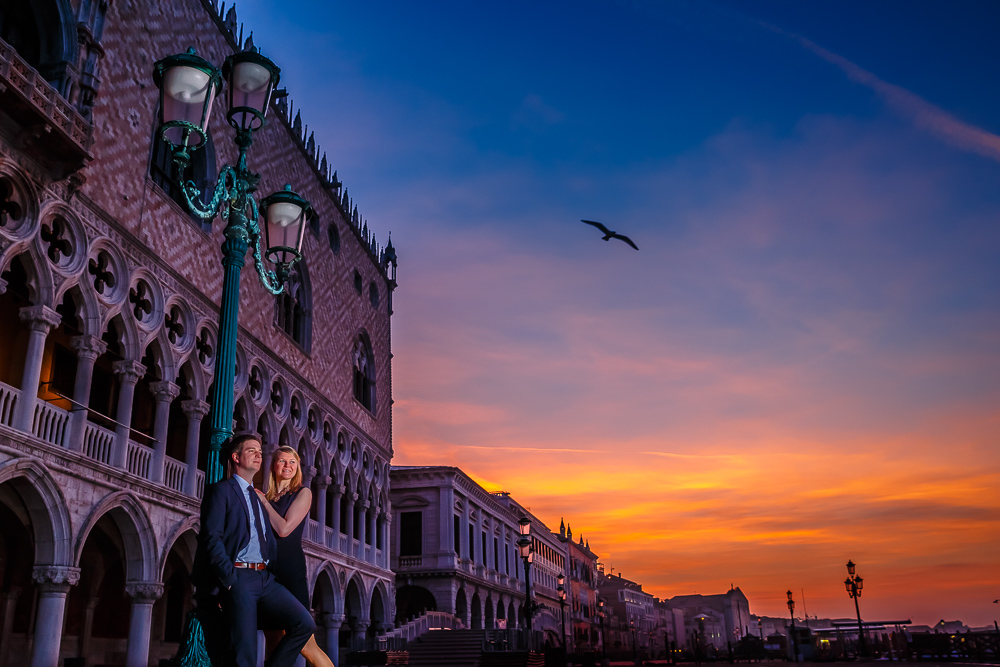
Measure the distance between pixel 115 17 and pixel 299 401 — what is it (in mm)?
11556

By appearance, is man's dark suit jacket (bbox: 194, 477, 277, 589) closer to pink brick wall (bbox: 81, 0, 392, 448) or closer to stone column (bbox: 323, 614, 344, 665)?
pink brick wall (bbox: 81, 0, 392, 448)

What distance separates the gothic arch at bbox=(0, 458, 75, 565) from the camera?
40.9 feet

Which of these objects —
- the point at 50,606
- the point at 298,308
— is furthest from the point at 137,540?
the point at 298,308

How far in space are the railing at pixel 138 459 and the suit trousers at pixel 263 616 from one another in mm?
11458

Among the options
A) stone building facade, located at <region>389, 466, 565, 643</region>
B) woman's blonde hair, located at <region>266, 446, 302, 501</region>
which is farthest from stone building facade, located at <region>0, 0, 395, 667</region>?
stone building facade, located at <region>389, 466, 565, 643</region>

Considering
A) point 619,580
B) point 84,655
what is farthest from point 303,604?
point 619,580

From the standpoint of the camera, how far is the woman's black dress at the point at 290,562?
15.9 ft

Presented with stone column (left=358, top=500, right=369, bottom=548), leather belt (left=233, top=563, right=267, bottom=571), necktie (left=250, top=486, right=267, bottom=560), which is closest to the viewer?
leather belt (left=233, top=563, right=267, bottom=571)

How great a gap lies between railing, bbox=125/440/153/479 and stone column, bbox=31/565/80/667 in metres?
2.44

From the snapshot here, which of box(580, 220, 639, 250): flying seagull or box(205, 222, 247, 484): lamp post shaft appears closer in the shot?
box(205, 222, 247, 484): lamp post shaft

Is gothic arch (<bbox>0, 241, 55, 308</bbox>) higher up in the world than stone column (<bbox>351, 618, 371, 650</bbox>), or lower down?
higher up

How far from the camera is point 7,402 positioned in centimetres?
1219

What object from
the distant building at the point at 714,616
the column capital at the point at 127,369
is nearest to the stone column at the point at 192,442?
the column capital at the point at 127,369

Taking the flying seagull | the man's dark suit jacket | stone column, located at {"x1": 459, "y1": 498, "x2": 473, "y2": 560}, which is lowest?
the man's dark suit jacket
